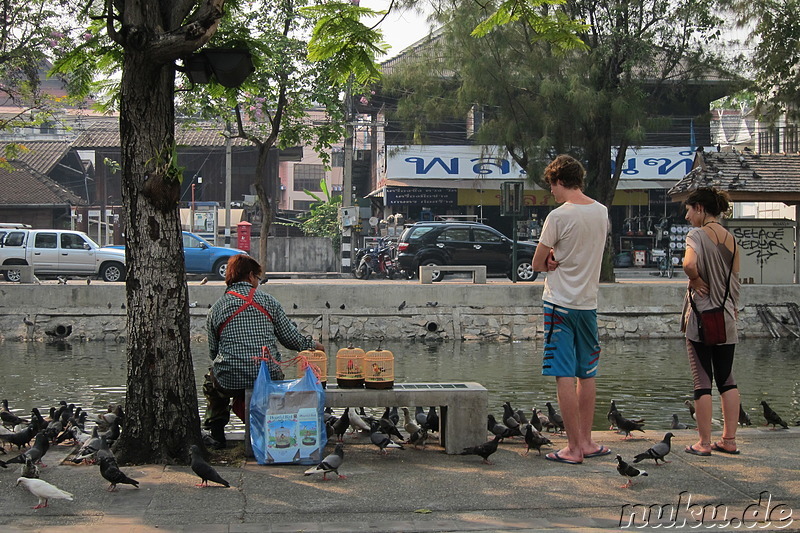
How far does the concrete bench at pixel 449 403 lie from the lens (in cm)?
633

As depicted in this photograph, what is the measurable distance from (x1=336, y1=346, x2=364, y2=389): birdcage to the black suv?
2016 centimetres

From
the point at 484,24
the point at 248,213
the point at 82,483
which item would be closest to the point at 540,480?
the point at 82,483

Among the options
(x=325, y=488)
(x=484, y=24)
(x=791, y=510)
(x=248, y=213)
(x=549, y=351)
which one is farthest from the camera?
(x=248, y=213)

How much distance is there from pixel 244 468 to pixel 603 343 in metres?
13.4

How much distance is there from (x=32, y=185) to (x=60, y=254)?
39.3 feet

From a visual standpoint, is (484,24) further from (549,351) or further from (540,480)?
(540,480)

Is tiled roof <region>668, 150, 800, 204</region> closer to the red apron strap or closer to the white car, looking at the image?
the red apron strap

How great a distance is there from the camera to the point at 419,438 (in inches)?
276

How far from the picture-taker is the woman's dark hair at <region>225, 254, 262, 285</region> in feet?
21.0

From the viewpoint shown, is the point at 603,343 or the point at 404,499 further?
the point at 603,343

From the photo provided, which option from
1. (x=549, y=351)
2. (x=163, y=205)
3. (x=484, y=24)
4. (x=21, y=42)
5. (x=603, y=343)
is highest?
(x=21, y=42)

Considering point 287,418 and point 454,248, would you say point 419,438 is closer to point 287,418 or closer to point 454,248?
point 287,418

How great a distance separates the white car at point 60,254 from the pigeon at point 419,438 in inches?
838

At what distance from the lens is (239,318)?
6.33 m
